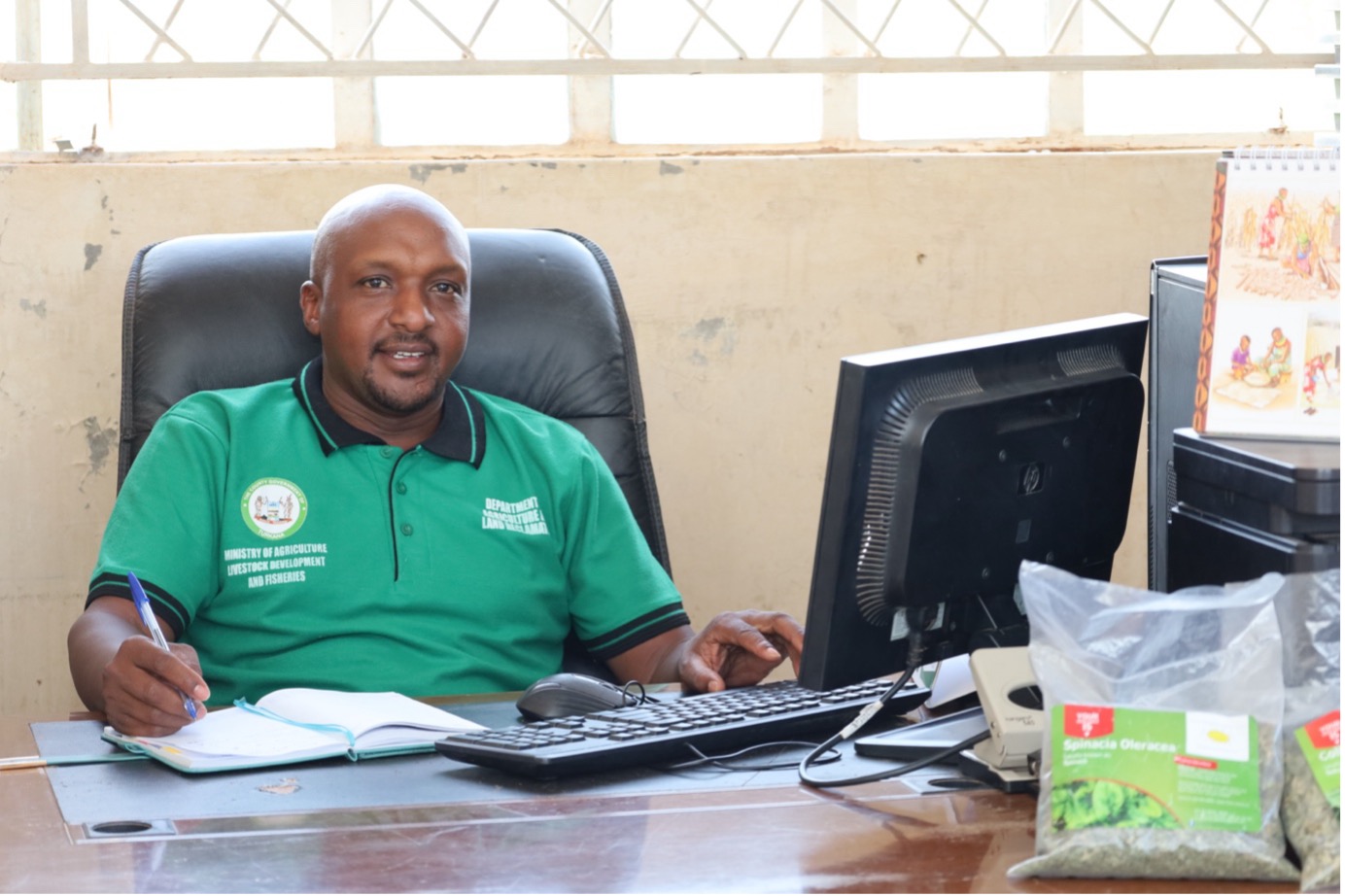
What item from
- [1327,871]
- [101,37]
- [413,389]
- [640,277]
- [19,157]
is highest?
[101,37]

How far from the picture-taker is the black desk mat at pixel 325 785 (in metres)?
1.19

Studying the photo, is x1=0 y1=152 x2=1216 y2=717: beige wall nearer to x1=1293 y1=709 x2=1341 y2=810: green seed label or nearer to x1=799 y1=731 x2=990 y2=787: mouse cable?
x1=799 y1=731 x2=990 y2=787: mouse cable

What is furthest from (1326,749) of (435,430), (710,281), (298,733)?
(710,281)

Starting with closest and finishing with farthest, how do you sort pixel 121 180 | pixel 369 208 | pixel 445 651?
pixel 445 651
pixel 369 208
pixel 121 180

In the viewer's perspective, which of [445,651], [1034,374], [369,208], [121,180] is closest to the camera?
[1034,374]

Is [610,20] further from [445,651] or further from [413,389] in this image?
[445,651]

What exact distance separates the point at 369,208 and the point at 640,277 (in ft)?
2.16

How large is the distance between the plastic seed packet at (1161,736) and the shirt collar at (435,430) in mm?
1037

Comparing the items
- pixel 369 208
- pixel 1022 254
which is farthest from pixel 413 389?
pixel 1022 254

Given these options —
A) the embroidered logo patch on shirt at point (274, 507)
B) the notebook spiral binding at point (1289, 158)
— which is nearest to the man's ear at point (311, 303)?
the embroidered logo patch on shirt at point (274, 507)

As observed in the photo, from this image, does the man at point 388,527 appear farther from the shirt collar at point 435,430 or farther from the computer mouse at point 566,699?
the computer mouse at point 566,699

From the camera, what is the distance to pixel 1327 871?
38.2 inches

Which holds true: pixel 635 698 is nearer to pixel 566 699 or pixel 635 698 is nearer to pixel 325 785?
pixel 566 699

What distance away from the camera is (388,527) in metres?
1.88
